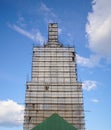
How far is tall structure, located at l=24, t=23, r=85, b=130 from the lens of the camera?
172ft

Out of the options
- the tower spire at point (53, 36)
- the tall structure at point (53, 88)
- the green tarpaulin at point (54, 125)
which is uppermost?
the tower spire at point (53, 36)

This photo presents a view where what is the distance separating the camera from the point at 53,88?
5506 cm

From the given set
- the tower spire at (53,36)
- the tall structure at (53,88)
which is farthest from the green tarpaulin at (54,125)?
the tower spire at (53,36)

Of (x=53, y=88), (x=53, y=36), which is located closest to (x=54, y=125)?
(x=53, y=88)

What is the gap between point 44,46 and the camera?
6112cm

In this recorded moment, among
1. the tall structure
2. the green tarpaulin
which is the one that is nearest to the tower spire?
the tall structure

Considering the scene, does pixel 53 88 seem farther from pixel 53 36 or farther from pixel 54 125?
pixel 54 125

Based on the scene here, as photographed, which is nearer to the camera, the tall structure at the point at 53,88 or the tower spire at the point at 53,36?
the tall structure at the point at 53,88

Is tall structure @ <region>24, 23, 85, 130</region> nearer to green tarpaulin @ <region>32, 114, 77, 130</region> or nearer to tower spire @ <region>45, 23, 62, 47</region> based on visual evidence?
tower spire @ <region>45, 23, 62, 47</region>

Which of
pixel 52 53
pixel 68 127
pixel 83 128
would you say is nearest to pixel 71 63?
pixel 52 53

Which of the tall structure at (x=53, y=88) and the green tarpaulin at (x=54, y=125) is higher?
the tall structure at (x=53, y=88)

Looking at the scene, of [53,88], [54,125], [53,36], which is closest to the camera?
[54,125]

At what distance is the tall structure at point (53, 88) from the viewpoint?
52469 millimetres

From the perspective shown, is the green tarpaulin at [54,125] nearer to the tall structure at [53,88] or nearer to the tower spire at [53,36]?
the tall structure at [53,88]
